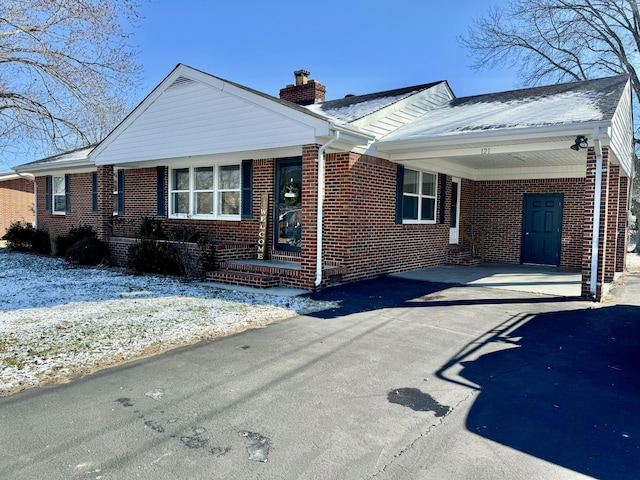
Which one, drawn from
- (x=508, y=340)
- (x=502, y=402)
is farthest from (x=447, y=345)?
(x=502, y=402)

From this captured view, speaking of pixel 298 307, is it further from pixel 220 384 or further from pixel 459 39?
pixel 459 39

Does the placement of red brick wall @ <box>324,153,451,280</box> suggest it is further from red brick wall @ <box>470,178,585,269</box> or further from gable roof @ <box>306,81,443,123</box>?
red brick wall @ <box>470,178,585,269</box>

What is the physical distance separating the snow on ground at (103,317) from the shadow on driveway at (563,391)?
3.00m

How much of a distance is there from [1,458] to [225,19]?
12.8m

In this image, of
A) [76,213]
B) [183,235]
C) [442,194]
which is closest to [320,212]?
[183,235]

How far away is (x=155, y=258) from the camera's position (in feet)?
34.2

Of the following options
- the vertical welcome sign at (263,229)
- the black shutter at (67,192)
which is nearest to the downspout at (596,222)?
the vertical welcome sign at (263,229)

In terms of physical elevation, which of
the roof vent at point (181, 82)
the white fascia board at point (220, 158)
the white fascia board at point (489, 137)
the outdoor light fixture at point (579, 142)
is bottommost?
the outdoor light fixture at point (579, 142)

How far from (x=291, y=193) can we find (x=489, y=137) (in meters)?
4.20

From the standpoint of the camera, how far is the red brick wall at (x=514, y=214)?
40.8 feet

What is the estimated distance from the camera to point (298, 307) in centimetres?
708

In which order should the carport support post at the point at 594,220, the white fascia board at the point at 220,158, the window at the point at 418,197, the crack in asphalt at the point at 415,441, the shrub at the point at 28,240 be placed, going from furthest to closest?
the shrub at the point at 28,240 → the window at the point at 418,197 → the white fascia board at the point at 220,158 → the carport support post at the point at 594,220 → the crack in asphalt at the point at 415,441

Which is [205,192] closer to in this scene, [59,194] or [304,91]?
[304,91]

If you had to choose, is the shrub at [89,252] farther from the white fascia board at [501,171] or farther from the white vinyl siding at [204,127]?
the white fascia board at [501,171]
